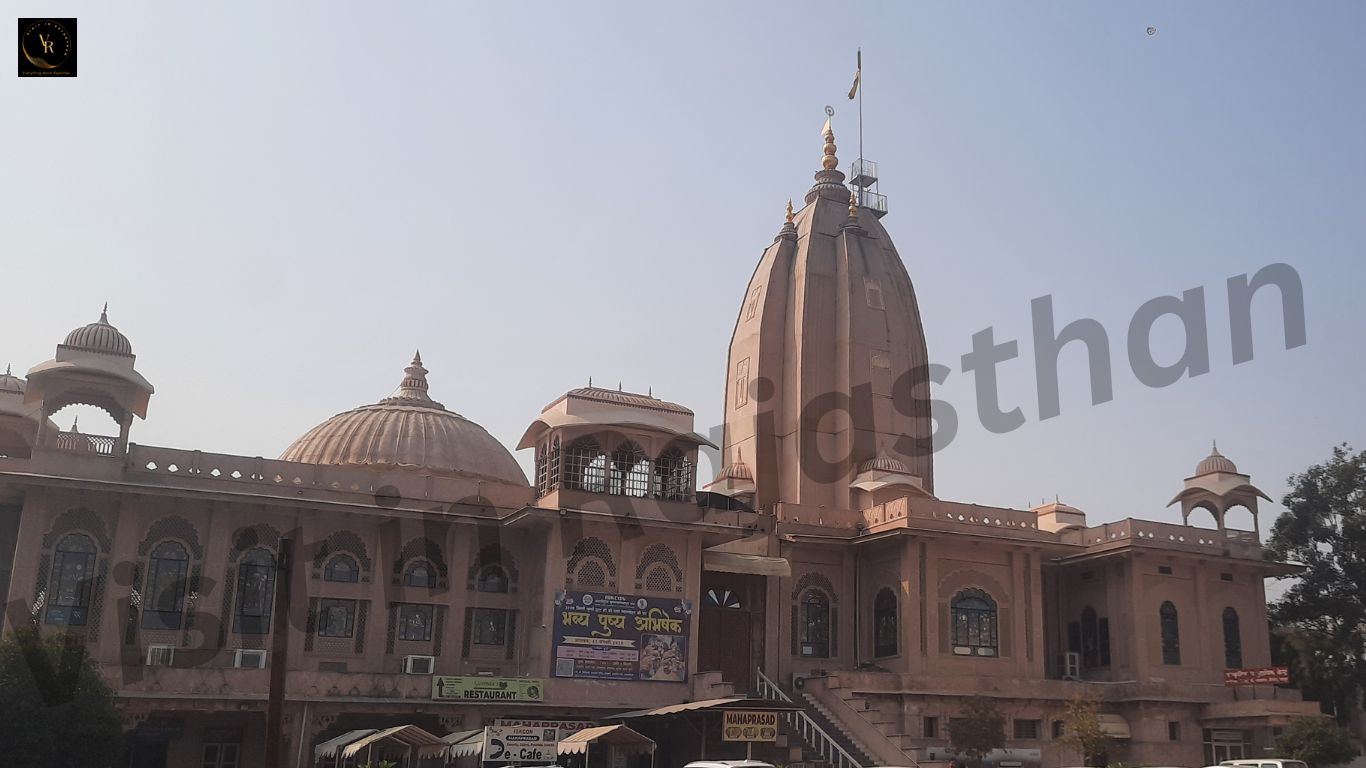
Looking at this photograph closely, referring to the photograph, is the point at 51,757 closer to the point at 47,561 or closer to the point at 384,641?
the point at 47,561

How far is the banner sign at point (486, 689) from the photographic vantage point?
95.7 feet

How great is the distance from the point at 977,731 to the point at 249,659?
17696 millimetres

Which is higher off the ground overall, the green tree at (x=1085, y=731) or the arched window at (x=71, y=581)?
the arched window at (x=71, y=581)

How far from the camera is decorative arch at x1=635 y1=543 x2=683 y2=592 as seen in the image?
32500mm

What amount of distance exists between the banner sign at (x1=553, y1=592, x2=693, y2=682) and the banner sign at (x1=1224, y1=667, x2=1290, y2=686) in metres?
16.4

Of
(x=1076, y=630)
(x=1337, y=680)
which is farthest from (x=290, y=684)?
(x=1337, y=680)

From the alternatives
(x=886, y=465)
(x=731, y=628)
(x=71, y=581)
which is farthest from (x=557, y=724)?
(x=886, y=465)

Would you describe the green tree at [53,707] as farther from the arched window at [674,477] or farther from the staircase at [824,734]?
the staircase at [824,734]

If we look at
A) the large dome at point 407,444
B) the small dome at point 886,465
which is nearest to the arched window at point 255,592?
the large dome at point 407,444

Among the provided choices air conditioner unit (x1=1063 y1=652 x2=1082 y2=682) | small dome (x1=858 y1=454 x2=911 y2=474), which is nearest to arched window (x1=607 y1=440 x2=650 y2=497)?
small dome (x1=858 y1=454 x2=911 y2=474)

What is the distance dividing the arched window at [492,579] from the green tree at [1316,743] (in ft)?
69.4

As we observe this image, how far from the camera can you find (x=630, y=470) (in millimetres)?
32969

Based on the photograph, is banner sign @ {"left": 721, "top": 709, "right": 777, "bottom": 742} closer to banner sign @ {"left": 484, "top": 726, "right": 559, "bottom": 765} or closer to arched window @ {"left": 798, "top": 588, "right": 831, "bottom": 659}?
banner sign @ {"left": 484, "top": 726, "right": 559, "bottom": 765}

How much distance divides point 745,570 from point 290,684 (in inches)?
491
